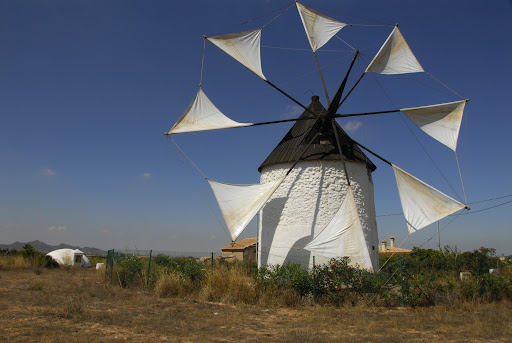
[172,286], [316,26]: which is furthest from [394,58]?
[172,286]

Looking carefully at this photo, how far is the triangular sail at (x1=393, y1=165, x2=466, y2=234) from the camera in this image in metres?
11.0

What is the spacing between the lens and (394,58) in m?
12.4

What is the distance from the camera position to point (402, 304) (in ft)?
32.5

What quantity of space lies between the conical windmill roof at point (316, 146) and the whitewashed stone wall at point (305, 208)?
0.26 meters

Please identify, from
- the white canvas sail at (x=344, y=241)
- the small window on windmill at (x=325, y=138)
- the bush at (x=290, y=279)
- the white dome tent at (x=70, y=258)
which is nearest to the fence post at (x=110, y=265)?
the bush at (x=290, y=279)

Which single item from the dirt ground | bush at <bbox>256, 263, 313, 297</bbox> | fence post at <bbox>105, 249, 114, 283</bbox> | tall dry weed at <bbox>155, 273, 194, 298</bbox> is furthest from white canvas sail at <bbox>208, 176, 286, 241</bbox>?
fence post at <bbox>105, 249, 114, 283</bbox>

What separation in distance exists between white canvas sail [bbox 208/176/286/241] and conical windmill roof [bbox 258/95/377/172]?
1919 mm

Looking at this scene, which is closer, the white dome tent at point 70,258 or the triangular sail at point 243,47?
the triangular sail at point 243,47

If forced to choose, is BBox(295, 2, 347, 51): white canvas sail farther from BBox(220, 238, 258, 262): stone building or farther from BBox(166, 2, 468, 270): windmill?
BBox(220, 238, 258, 262): stone building

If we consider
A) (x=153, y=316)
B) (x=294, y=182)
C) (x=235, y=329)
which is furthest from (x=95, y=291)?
(x=294, y=182)

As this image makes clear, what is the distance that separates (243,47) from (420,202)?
25.9 feet

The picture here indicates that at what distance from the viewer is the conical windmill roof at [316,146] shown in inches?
525

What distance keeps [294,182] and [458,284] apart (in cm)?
594

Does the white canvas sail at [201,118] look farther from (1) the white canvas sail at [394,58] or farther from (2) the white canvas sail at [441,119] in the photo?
(2) the white canvas sail at [441,119]
